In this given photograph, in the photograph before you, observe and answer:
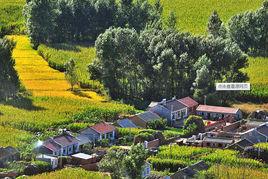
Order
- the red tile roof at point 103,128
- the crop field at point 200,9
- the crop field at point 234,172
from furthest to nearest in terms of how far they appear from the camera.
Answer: the crop field at point 200,9
the red tile roof at point 103,128
the crop field at point 234,172

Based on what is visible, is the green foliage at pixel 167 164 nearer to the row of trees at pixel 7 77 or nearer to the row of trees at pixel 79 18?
the row of trees at pixel 7 77

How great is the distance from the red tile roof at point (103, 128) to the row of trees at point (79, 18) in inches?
1231

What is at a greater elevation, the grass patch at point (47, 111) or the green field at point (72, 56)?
the green field at point (72, 56)

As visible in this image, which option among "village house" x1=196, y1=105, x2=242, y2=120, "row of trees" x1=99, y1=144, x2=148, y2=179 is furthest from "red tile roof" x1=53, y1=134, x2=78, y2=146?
"village house" x1=196, y1=105, x2=242, y2=120

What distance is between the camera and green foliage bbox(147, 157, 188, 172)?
151 ft

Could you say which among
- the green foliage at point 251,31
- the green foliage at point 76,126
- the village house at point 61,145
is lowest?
the village house at point 61,145

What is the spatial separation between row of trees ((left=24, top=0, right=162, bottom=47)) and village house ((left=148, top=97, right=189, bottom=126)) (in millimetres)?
25191

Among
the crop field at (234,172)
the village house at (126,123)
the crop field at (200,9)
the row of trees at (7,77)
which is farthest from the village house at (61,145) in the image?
the crop field at (200,9)

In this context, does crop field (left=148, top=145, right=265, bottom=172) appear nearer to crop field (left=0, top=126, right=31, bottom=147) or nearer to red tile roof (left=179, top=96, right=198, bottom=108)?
crop field (left=0, top=126, right=31, bottom=147)

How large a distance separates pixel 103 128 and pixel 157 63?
12.0m

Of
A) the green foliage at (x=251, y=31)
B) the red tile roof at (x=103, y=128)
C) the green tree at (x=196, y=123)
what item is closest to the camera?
the red tile roof at (x=103, y=128)

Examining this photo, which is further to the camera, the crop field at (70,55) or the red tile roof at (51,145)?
the crop field at (70,55)

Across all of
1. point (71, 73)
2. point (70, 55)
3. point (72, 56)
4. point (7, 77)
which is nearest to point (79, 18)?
point (70, 55)

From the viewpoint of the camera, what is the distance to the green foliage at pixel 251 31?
76.4 metres
